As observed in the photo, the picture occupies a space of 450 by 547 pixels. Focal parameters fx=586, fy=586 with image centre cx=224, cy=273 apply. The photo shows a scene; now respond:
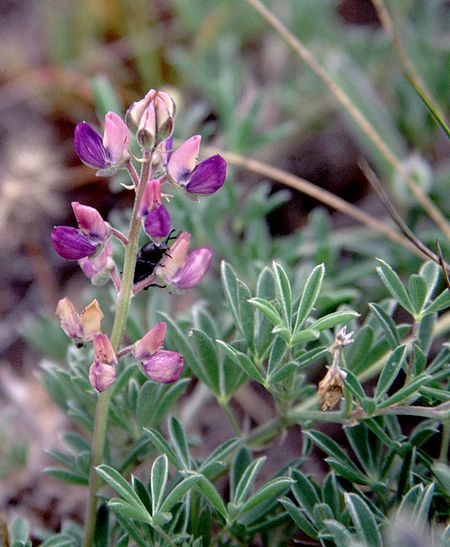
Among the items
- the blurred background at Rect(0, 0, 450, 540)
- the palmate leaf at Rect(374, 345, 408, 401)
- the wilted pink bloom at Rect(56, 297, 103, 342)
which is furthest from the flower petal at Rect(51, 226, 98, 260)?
the blurred background at Rect(0, 0, 450, 540)

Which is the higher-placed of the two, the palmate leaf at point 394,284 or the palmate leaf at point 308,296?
the palmate leaf at point 308,296

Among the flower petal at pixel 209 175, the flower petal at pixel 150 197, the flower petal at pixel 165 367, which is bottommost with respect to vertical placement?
the flower petal at pixel 165 367

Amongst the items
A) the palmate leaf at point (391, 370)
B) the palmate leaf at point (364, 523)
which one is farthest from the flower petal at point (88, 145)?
the palmate leaf at point (364, 523)

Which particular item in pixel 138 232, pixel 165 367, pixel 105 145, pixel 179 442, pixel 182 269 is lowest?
pixel 179 442

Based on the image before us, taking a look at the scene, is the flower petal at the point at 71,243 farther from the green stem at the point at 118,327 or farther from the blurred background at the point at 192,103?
the blurred background at the point at 192,103

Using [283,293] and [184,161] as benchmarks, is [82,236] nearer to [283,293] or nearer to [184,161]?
[184,161]

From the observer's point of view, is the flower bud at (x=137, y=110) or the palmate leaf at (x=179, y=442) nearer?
the flower bud at (x=137, y=110)

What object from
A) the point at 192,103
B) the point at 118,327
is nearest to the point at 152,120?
the point at 118,327
